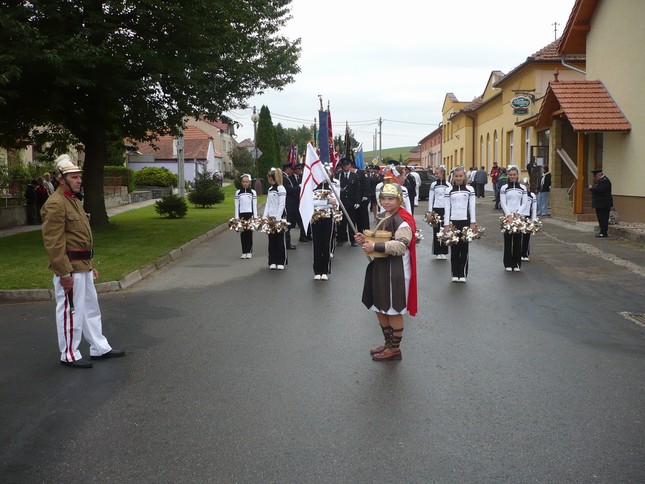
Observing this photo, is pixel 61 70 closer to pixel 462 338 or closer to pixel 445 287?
pixel 445 287

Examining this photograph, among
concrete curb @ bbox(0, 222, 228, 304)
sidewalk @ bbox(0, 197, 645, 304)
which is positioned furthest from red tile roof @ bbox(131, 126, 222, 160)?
concrete curb @ bbox(0, 222, 228, 304)

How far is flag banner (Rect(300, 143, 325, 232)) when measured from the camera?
9.53m

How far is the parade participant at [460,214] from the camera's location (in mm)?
11812

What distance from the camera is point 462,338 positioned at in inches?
307

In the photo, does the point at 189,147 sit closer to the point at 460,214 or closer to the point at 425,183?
the point at 425,183

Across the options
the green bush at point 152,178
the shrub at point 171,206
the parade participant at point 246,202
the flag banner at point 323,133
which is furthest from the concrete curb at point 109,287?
the green bush at point 152,178

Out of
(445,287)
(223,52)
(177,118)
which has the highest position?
(223,52)

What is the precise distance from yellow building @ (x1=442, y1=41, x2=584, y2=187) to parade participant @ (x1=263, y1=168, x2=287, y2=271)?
16928mm

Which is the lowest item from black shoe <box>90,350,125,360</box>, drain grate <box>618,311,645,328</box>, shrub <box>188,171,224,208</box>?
drain grate <box>618,311,645,328</box>

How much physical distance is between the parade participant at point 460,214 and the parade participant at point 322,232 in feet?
6.68

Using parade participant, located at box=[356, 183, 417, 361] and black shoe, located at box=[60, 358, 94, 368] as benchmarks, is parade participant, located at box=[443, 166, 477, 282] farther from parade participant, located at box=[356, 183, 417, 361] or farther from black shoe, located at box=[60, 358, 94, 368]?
black shoe, located at box=[60, 358, 94, 368]

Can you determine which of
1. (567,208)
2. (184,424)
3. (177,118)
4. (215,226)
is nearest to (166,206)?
(215,226)

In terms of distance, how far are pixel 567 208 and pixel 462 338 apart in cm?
1761

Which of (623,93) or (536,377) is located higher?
(623,93)
